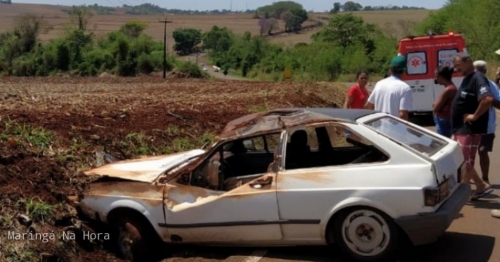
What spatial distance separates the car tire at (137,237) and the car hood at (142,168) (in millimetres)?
443

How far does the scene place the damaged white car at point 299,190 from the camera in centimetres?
688

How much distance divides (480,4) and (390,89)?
41326mm

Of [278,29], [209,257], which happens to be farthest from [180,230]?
[278,29]

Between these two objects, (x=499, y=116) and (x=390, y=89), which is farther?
(x=499, y=116)

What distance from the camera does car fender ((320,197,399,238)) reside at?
6824 millimetres

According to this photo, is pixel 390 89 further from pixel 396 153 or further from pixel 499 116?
pixel 499 116

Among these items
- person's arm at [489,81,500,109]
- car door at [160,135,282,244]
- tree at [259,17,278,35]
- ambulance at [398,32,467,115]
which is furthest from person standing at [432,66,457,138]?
tree at [259,17,278,35]

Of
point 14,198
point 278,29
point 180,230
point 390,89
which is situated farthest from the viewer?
point 278,29

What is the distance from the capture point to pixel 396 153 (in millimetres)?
7004

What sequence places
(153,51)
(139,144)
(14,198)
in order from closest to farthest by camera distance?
(14,198) < (139,144) < (153,51)

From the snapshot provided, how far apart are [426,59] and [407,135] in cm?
1158

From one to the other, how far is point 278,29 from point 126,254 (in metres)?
156

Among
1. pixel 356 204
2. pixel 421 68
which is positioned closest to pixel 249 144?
pixel 356 204

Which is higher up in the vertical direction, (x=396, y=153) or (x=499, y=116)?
(x=396, y=153)
